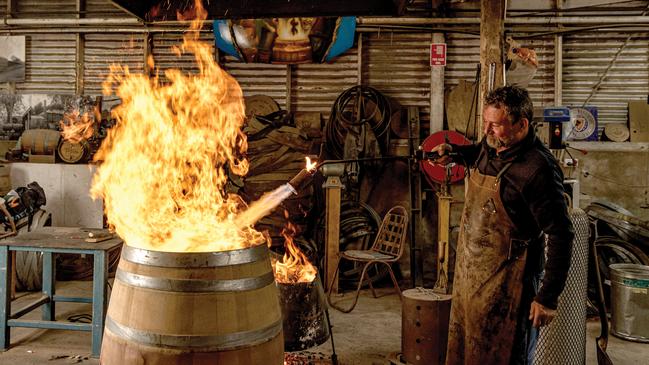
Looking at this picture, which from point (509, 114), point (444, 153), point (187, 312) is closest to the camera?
point (187, 312)

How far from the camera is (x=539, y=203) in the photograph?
9.79 feet

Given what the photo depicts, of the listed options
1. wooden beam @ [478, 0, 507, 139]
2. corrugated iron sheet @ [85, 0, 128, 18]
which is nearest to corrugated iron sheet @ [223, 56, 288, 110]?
corrugated iron sheet @ [85, 0, 128, 18]

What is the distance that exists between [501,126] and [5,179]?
7.39 metres

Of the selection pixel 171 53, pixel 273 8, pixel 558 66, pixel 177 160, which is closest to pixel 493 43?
pixel 273 8

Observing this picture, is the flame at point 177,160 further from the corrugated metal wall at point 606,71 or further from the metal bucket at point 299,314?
the corrugated metal wall at point 606,71

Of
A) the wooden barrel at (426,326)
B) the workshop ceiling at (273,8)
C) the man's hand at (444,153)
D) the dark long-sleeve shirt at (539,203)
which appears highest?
the workshop ceiling at (273,8)

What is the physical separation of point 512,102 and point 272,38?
211 inches

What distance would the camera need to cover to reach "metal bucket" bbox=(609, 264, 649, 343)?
5551mm

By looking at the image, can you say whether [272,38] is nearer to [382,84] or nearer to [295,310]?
[382,84]

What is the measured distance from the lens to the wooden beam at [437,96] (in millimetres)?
8086

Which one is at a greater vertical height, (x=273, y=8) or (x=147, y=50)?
(x=147, y=50)

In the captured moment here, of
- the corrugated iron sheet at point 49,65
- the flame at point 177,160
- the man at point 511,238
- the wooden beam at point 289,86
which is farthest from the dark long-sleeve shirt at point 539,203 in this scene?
the corrugated iron sheet at point 49,65

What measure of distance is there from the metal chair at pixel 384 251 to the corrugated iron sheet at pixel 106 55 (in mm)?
4721

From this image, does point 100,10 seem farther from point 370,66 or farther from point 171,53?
point 370,66
